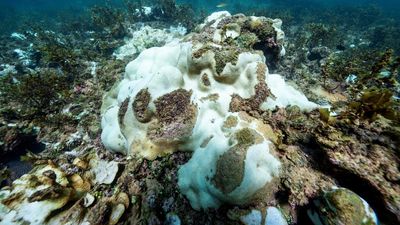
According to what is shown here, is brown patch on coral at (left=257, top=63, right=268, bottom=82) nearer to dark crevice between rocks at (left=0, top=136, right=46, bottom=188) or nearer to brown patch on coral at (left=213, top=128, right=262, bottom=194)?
brown patch on coral at (left=213, top=128, right=262, bottom=194)

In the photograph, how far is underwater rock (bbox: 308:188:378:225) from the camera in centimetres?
248

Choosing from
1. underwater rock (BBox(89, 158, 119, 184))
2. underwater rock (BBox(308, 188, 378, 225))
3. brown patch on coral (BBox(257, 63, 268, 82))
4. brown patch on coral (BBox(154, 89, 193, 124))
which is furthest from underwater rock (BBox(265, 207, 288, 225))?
underwater rock (BBox(89, 158, 119, 184))

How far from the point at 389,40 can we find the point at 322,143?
1951 centimetres

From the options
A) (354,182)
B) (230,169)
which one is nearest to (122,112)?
(230,169)

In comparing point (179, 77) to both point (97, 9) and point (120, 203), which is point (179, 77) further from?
point (97, 9)

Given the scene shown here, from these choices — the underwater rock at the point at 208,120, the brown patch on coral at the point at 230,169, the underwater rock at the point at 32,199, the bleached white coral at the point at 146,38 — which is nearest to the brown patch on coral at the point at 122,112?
the underwater rock at the point at 208,120

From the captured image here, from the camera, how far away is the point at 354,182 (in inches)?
118

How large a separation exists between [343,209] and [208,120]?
2.42 m

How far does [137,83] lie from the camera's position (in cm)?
456

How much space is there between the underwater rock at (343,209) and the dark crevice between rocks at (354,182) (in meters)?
0.32

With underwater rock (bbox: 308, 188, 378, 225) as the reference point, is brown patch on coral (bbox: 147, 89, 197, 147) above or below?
above

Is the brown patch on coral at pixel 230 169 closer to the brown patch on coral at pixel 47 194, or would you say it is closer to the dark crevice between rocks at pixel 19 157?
the brown patch on coral at pixel 47 194

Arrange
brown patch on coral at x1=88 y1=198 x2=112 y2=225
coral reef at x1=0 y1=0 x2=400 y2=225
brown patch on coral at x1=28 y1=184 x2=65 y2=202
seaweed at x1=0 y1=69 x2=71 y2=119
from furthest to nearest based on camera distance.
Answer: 1. seaweed at x1=0 y1=69 x2=71 y2=119
2. brown patch on coral at x1=28 y1=184 x2=65 y2=202
3. brown patch on coral at x1=88 y1=198 x2=112 y2=225
4. coral reef at x1=0 y1=0 x2=400 y2=225

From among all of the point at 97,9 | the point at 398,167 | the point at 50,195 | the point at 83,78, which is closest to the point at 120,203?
the point at 50,195
